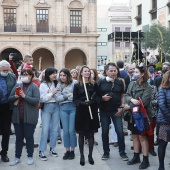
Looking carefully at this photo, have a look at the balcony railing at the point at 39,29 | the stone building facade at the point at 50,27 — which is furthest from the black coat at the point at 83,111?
the balcony railing at the point at 39,29

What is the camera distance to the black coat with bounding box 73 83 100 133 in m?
6.14

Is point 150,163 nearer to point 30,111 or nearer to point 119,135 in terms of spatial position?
point 119,135

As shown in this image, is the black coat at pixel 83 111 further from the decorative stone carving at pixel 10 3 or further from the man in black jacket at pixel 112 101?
the decorative stone carving at pixel 10 3

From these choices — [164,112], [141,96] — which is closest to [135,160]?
[141,96]

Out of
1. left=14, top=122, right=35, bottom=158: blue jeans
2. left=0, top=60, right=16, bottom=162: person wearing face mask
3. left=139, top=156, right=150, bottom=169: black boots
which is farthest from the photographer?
left=0, top=60, right=16, bottom=162: person wearing face mask

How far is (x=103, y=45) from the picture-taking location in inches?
2116

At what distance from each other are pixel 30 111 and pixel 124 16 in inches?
2067

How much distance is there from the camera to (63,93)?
6.59m

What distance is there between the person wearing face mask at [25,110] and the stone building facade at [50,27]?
29689 millimetres

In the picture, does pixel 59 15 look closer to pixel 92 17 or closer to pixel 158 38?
pixel 92 17

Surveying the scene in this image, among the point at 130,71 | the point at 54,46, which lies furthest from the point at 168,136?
the point at 54,46

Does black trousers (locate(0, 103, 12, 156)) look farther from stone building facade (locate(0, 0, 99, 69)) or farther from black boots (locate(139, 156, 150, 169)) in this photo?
stone building facade (locate(0, 0, 99, 69))

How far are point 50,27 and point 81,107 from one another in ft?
101

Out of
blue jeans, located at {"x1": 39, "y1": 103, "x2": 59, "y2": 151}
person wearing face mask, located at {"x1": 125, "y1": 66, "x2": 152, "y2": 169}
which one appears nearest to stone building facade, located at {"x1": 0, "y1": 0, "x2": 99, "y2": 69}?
blue jeans, located at {"x1": 39, "y1": 103, "x2": 59, "y2": 151}
